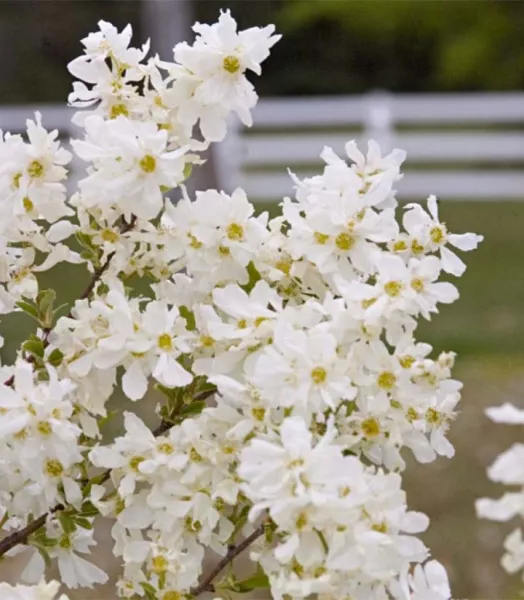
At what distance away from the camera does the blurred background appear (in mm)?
3785

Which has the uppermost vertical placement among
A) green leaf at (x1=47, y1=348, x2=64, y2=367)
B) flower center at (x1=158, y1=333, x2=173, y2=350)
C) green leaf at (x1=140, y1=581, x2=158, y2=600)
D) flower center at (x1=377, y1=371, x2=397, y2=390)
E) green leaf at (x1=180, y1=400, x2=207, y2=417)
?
green leaf at (x1=47, y1=348, x2=64, y2=367)

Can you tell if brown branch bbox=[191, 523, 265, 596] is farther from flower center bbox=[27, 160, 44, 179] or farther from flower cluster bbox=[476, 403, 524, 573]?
flower center bbox=[27, 160, 44, 179]

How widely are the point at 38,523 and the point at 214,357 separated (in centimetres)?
23

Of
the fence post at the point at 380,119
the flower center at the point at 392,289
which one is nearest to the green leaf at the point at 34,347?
the flower center at the point at 392,289

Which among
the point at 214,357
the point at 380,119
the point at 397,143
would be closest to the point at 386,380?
the point at 214,357

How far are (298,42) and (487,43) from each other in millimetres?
2478

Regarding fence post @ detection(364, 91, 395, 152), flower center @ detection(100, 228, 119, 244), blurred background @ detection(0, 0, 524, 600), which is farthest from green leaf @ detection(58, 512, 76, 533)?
fence post @ detection(364, 91, 395, 152)

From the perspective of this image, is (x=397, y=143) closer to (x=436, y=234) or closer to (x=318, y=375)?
(x=436, y=234)

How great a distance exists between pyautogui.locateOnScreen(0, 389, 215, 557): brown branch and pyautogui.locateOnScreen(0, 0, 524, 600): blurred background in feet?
6.26

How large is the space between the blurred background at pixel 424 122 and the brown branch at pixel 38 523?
191 centimetres

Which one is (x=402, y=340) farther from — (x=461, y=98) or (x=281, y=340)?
(x=461, y=98)

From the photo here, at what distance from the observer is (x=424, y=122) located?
879cm

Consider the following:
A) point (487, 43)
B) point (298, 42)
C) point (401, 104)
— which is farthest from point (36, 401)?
point (298, 42)

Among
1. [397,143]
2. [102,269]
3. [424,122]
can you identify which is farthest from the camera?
[424,122]
